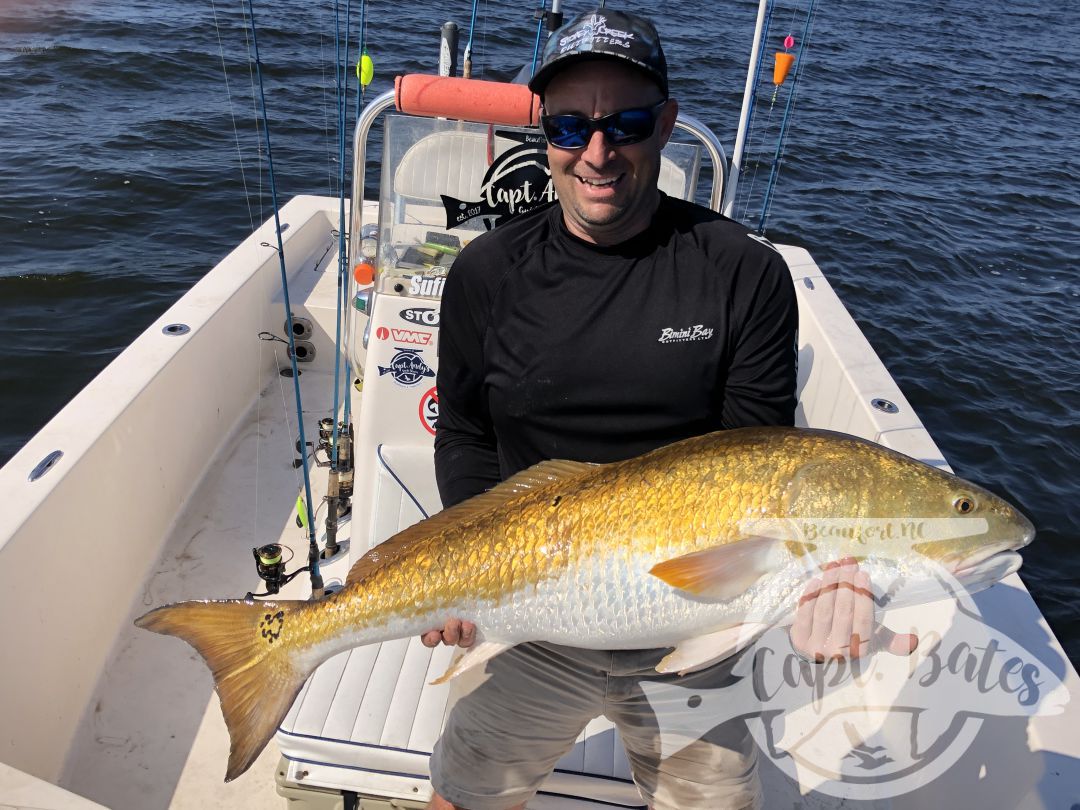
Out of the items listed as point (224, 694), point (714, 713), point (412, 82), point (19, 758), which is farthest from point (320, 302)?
point (714, 713)

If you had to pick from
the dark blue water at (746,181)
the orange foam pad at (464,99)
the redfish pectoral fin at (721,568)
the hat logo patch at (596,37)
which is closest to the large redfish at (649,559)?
the redfish pectoral fin at (721,568)

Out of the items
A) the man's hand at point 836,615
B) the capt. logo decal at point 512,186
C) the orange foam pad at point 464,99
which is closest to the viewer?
the man's hand at point 836,615

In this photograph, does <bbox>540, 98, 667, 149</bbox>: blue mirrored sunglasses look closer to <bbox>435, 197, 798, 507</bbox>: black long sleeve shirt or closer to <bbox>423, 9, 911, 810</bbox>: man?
<bbox>423, 9, 911, 810</bbox>: man

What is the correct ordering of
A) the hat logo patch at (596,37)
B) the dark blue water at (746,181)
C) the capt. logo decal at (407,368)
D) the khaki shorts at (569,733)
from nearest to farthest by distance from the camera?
1. the hat logo patch at (596,37)
2. the khaki shorts at (569,733)
3. the capt. logo decal at (407,368)
4. the dark blue water at (746,181)

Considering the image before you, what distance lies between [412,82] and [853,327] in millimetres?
2804

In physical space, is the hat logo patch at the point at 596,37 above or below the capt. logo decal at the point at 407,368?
above

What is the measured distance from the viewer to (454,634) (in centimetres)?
220

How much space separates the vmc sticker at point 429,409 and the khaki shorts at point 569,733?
132 centimetres

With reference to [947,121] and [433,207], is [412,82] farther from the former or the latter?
[947,121]

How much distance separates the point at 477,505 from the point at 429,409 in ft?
4.27

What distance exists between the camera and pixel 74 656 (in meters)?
3.31

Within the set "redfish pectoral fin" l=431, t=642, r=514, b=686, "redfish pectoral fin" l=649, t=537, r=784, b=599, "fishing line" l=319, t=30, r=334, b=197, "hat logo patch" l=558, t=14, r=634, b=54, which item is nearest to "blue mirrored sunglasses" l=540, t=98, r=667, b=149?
"hat logo patch" l=558, t=14, r=634, b=54

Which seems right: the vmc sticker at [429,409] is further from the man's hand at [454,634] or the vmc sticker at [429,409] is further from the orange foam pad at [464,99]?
the man's hand at [454,634]

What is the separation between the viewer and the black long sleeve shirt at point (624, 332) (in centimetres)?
219
